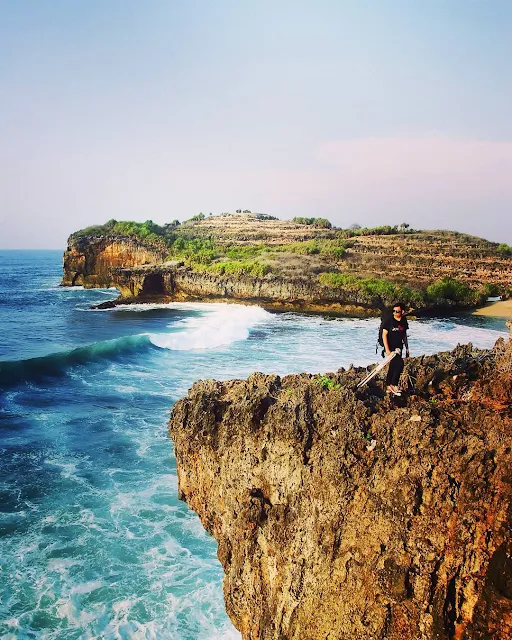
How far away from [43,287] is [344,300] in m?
42.9

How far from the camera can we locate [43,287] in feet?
214

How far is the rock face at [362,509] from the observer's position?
4.67 meters

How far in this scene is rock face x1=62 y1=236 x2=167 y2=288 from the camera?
61.0m

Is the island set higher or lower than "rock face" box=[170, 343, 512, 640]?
higher

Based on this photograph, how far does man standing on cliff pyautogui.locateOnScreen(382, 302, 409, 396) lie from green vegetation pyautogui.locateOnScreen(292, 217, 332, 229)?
6860 cm

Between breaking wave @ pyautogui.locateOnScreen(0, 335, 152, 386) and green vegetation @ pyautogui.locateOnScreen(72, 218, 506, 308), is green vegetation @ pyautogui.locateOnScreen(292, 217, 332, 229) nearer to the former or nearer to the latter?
green vegetation @ pyautogui.locateOnScreen(72, 218, 506, 308)

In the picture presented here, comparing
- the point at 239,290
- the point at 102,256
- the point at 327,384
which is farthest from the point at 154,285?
the point at 327,384

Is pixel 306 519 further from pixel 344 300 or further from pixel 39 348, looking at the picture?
pixel 344 300

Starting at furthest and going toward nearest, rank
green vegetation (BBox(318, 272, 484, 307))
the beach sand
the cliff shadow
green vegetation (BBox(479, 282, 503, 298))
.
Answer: the cliff shadow → green vegetation (BBox(479, 282, 503, 298)) → green vegetation (BBox(318, 272, 484, 307)) → the beach sand

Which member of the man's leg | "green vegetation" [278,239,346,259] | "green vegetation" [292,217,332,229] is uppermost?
"green vegetation" [292,217,332,229]

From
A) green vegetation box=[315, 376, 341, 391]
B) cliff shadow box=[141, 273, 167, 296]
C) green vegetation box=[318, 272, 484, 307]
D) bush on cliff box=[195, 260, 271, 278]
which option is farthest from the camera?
cliff shadow box=[141, 273, 167, 296]

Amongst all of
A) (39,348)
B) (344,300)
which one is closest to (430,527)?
(39,348)

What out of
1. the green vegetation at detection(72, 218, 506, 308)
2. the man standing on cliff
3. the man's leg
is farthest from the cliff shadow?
the man's leg

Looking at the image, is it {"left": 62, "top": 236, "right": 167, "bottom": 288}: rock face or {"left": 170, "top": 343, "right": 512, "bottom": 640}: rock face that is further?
{"left": 62, "top": 236, "right": 167, "bottom": 288}: rock face
